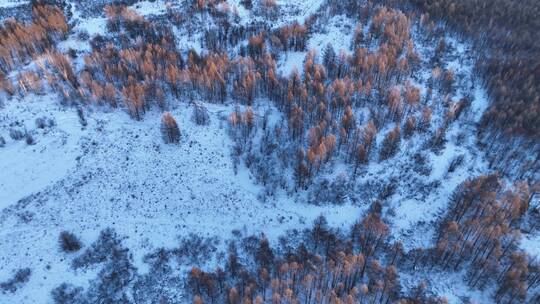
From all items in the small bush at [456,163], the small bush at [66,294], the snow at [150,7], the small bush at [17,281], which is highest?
the snow at [150,7]

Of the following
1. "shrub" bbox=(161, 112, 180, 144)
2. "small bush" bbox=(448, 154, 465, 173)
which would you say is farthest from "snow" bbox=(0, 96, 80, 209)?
"small bush" bbox=(448, 154, 465, 173)

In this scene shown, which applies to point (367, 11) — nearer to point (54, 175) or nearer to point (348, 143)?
point (348, 143)

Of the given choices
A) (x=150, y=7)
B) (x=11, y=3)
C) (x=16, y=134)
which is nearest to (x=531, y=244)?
(x=16, y=134)

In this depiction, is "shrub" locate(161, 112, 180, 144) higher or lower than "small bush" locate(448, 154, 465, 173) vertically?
higher

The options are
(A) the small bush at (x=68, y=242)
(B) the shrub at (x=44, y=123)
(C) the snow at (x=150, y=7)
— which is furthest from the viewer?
(C) the snow at (x=150, y=7)

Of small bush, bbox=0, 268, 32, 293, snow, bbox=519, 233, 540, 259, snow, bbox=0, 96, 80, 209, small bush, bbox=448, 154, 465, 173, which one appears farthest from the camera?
small bush, bbox=448, 154, 465, 173

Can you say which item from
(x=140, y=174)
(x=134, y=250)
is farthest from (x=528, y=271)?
(x=140, y=174)

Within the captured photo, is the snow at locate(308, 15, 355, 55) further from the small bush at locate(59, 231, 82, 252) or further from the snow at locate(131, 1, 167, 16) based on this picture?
the small bush at locate(59, 231, 82, 252)

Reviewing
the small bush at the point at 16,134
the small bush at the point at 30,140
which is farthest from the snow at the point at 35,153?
the small bush at the point at 16,134

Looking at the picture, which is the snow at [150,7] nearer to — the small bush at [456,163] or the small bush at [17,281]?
the small bush at [17,281]

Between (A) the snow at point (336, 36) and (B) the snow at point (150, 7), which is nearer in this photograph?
(A) the snow at point (336, 36)
